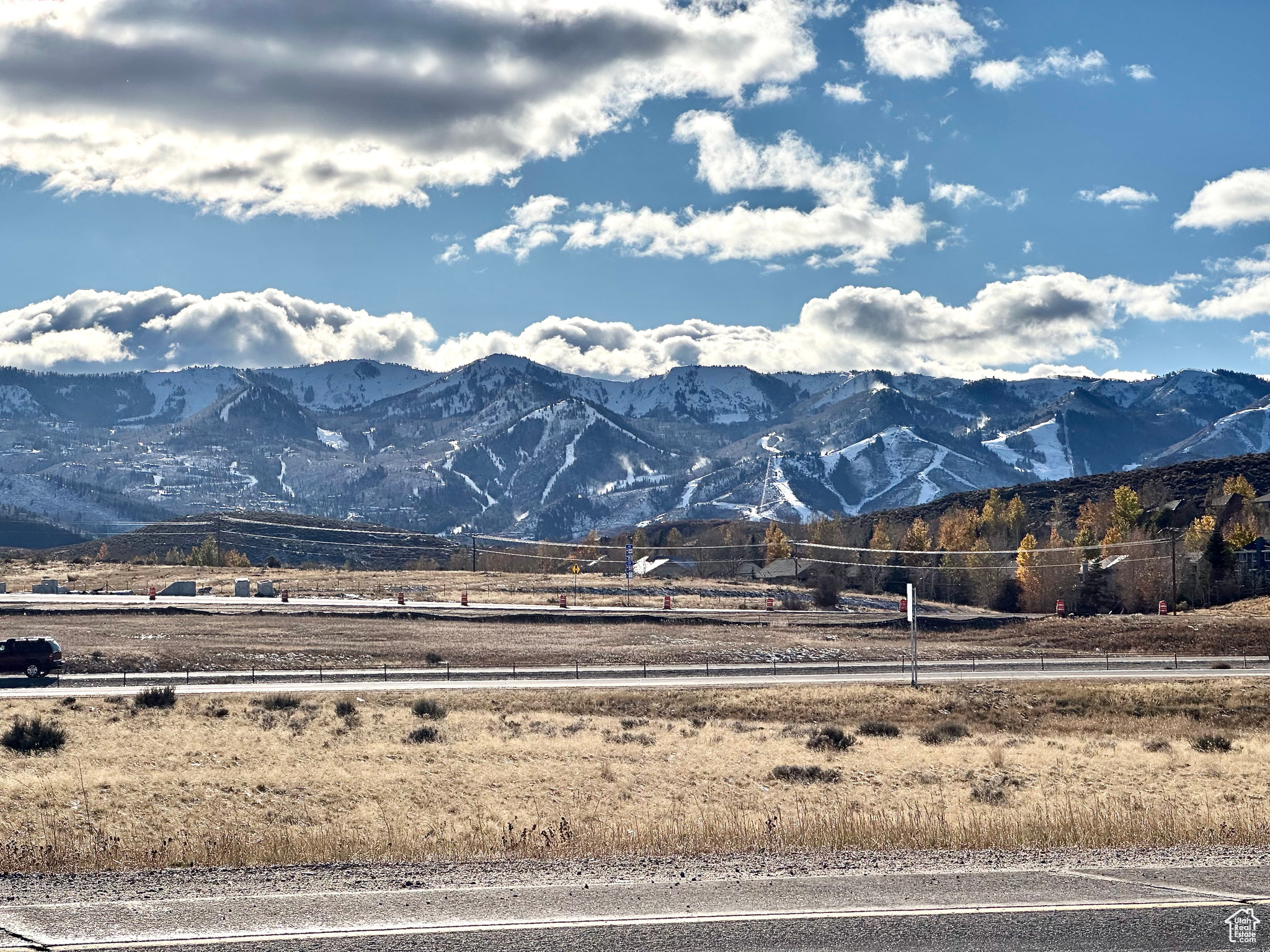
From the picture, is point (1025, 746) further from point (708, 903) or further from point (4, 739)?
point (4, 739)

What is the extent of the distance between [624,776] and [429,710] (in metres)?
12.9

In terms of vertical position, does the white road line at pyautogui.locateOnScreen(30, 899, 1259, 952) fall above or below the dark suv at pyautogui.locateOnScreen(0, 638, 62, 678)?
above

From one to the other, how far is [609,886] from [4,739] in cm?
2481

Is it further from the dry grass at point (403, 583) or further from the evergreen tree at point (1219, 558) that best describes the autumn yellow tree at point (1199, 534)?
the dry grass at point (403, 583)

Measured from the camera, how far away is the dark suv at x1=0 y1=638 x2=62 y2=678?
4925cm

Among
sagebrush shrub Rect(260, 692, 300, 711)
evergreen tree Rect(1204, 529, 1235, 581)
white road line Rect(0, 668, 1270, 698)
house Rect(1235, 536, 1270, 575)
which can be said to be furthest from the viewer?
house Rect(1235, 536, 1270, 575)

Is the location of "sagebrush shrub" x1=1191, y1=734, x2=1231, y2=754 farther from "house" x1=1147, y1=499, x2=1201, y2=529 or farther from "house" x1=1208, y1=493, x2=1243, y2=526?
"house" x1=1208, y1=493, x2=1243, y2=526

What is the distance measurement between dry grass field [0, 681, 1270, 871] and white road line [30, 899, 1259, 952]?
3.73 metres

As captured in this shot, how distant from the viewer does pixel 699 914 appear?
506 inches

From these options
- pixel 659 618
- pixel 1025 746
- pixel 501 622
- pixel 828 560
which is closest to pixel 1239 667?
pixel 1025 746

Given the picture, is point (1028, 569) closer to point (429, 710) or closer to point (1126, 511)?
point (1126, 511)

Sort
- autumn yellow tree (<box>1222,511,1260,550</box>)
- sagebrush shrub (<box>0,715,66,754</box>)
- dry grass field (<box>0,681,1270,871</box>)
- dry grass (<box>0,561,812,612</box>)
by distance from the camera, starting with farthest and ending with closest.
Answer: autumn yellow tree (<box>1222,511,1260,550</box>)
dry grass (<box>0,561,812,612</box>)
sagebrush shrub (<box>0,715,66,754</box>)
dry grass field (<box>0,681,1270,871</box>)

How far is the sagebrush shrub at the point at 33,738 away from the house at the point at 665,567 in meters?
128

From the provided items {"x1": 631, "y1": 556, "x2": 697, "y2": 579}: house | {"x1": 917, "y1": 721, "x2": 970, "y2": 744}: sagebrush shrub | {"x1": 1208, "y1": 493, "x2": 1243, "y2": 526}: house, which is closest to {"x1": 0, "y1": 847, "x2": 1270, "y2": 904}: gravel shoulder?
{"x1": 917, "y1": 721, "x2": 970, "y2": 744}: sagebrush shrub
